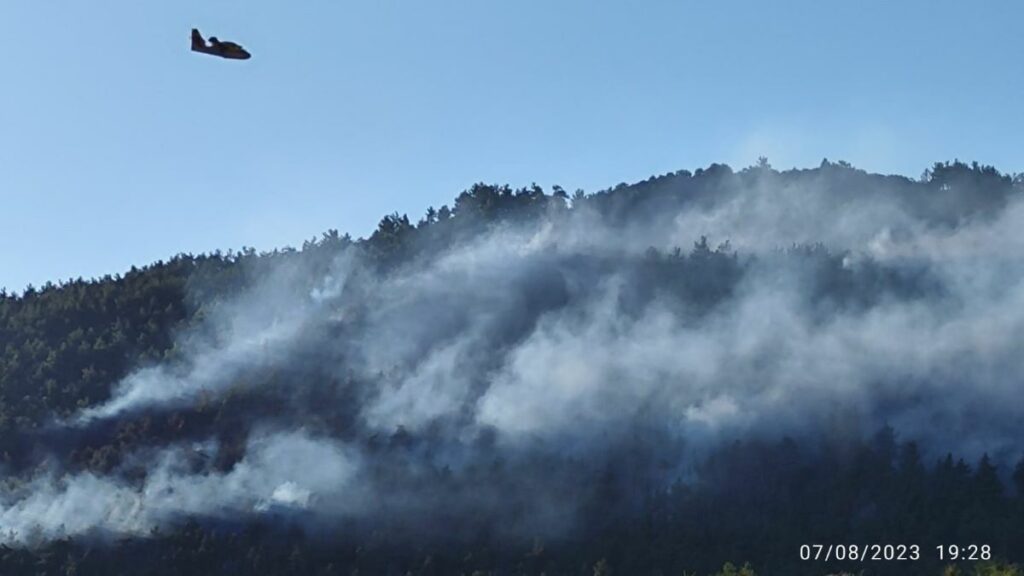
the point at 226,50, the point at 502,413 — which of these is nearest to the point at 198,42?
the point at 226,50

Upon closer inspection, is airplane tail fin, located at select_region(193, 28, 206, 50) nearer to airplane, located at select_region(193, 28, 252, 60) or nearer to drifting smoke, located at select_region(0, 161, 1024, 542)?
airplane, located at select_region(193, 28, 252, 60)

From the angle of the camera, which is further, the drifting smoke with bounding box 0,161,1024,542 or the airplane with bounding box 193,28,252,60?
the drifting smoke with bounding box 0,161,1024,542

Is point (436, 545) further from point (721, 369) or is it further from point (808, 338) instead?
point (808, 338)

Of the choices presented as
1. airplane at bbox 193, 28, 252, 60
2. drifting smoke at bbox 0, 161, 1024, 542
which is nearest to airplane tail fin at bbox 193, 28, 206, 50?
airplane at bbox 193, 28, 252, 60

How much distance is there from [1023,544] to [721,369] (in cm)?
5134

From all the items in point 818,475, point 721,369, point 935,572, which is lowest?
point 935,572

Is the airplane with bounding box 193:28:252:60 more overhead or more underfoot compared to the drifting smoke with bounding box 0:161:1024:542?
more underfoot

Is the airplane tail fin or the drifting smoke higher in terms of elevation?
the drifting smoke

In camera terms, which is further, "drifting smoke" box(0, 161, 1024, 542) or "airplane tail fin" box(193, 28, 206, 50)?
"drifting smoke" box(0, 161, 1024, 542)

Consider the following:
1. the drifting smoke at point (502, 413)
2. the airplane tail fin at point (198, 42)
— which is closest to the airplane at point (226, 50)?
the airplane tail fin at point (198, 42)

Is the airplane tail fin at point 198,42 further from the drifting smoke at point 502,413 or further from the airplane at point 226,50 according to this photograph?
the drifting smoke at point 502,413

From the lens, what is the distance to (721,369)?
18938 cm

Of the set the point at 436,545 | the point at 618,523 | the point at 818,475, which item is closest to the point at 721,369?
the point at 818,475

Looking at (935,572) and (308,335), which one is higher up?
(308,335)
